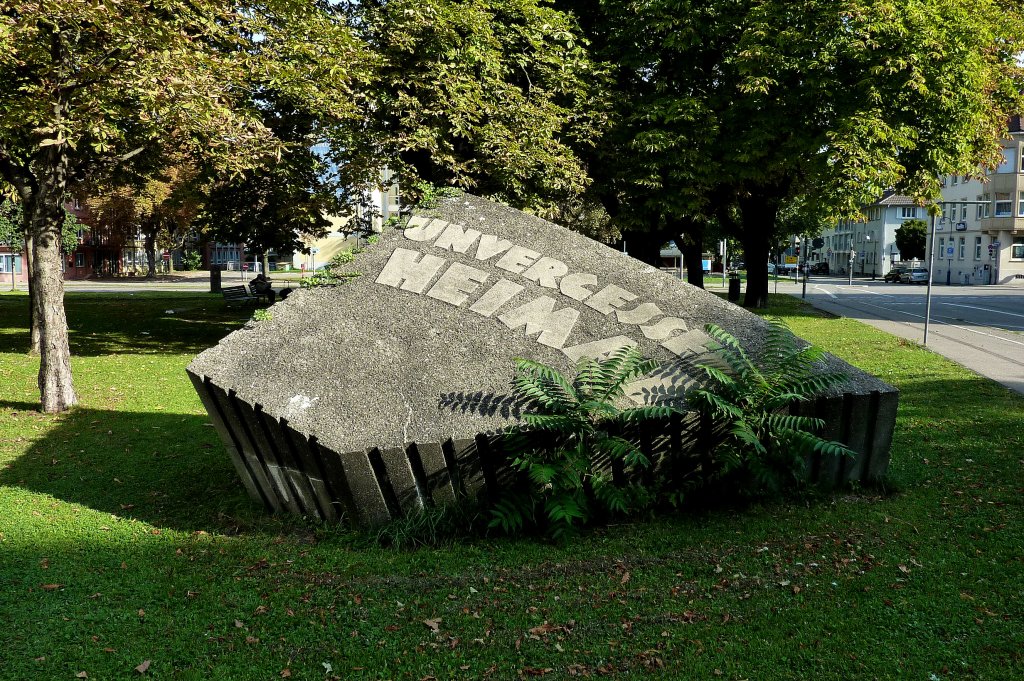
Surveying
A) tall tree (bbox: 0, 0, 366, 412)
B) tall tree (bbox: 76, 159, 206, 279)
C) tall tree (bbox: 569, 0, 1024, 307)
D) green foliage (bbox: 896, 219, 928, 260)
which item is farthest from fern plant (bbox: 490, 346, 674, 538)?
green foliage (bbox: 896, 219, 928, 260)

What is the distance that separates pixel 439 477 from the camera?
5.77 m

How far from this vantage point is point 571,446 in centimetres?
587

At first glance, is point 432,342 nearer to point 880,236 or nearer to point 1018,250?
point 1018,250

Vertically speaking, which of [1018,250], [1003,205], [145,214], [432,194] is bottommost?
[1018,250]

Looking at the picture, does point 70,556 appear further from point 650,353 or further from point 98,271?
point 98,271

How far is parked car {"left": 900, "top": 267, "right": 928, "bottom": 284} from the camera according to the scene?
62.9 m

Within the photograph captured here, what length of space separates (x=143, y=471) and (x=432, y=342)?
3577 millimetres

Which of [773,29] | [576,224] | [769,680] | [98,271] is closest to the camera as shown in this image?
[769,680]

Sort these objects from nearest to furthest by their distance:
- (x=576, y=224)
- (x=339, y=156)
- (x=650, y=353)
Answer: (x=650, y=353), (x=339, y=156), (x=576, y=224)

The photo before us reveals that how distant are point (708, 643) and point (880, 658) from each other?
841 millimetres

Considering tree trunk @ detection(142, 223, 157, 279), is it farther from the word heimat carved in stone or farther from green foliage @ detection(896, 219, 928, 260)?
green foliage @ detection(896, 219, 928, 260)

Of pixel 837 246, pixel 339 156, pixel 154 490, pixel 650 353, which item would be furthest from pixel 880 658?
pixel 837 246

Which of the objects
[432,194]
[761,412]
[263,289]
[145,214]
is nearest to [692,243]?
[263,289]

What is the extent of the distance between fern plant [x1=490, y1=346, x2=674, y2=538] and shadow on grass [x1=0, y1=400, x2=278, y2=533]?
2212 millimetres
